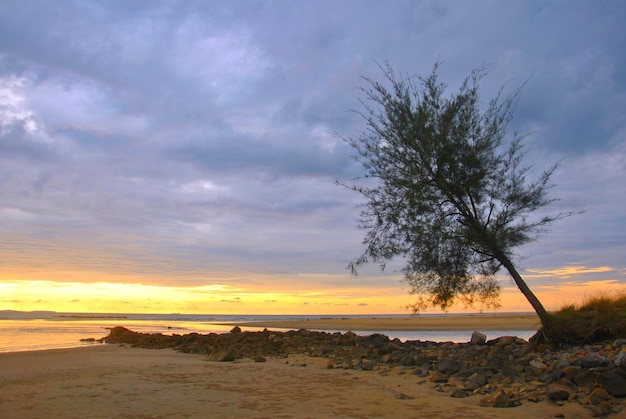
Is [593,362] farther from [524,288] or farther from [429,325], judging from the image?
[429,325]

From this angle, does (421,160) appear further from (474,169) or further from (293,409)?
(293,409)

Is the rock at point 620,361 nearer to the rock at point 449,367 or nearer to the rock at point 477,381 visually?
the rock at point 477,381

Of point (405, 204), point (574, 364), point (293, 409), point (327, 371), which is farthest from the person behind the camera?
point (405, 204)

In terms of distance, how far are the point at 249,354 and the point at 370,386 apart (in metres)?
7.50

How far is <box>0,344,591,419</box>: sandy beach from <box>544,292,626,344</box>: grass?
16.9ft

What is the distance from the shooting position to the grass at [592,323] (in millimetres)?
13758

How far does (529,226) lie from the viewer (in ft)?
51.1

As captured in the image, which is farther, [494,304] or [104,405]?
[494,304]

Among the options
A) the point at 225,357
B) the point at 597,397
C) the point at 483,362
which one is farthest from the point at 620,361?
the point at 225,357

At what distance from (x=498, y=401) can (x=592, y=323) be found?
736 centimetres

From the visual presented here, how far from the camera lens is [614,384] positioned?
837 cm

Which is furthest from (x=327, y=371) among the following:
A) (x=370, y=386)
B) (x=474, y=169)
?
(x=474, y=169)

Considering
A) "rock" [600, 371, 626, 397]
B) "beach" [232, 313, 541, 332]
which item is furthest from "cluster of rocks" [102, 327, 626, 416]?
"beach" [232, 313, 541, 332]

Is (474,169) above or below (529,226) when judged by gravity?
above
